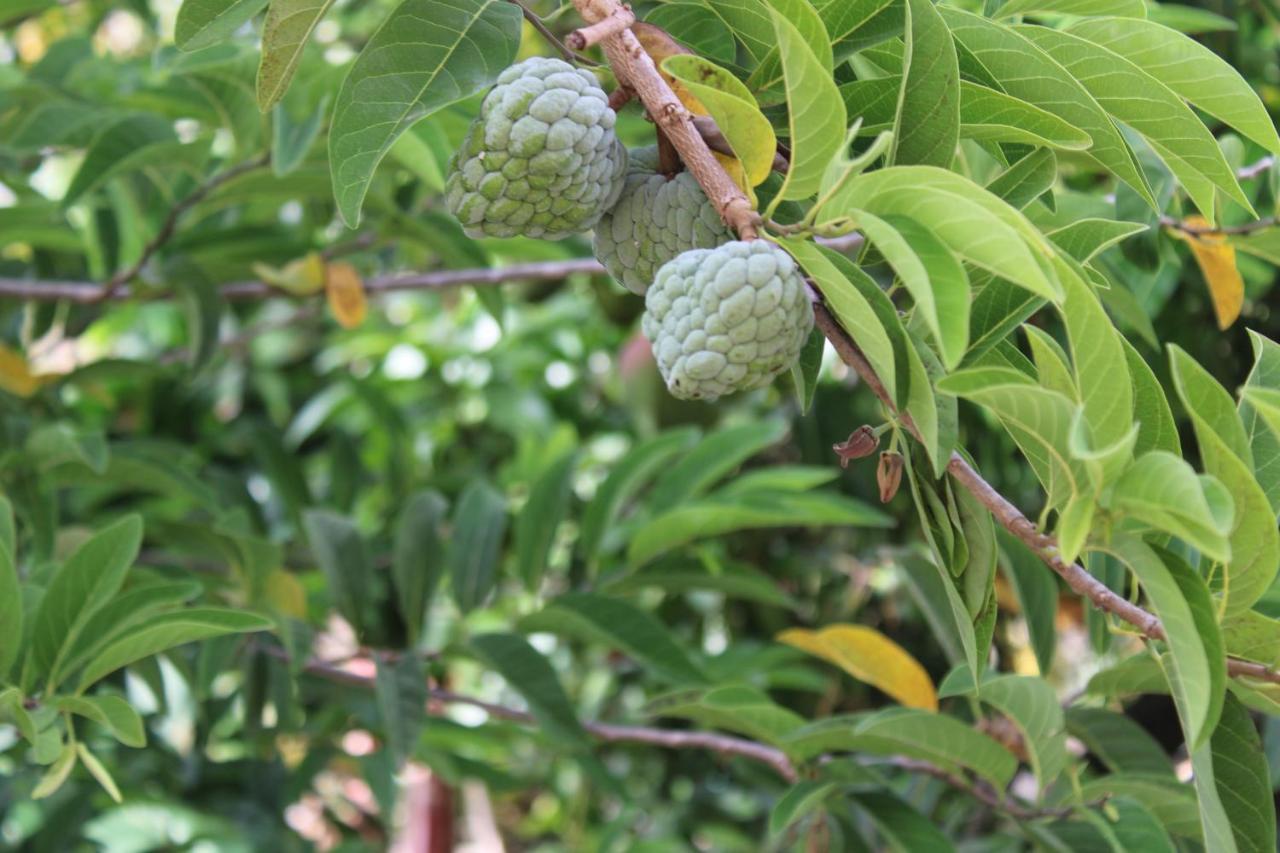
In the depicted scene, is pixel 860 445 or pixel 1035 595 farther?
pixel 1035 595

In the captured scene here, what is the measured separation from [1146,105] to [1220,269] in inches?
20.6

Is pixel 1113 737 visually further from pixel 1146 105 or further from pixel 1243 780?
pixel 1146 105

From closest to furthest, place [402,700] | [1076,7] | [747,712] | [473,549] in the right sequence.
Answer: [1076,7], [747,712], [402,700], [473,549]

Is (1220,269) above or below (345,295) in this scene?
above

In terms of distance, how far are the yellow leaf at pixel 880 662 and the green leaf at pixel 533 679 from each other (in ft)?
0.82

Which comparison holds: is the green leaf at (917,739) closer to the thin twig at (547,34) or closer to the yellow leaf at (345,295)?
the thin twig at (547,34)

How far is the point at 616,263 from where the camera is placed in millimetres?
760

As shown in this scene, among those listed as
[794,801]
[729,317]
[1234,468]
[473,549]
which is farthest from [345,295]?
[1234,468]

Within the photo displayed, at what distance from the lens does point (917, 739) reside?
1.04 m

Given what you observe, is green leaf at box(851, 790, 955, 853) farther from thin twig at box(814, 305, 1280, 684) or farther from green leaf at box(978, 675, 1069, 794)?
thin twig at box(814, 305, 1280, 684)

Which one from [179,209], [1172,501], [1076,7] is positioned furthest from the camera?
[179,209]

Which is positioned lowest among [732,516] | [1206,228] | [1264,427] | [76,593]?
[732,516]

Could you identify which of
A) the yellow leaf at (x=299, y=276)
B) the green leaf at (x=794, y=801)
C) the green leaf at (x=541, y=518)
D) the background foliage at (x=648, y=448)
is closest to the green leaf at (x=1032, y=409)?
the background foliage at (x=648, y=448)

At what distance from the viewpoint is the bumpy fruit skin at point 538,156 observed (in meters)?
0.70
